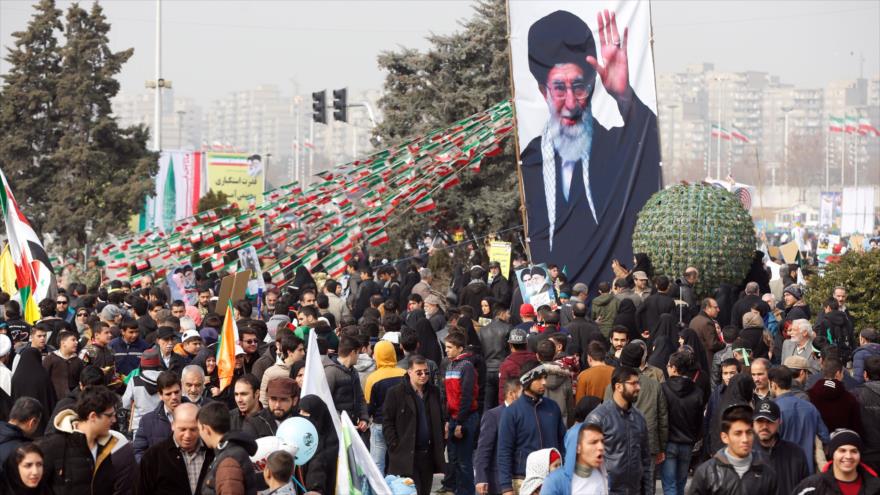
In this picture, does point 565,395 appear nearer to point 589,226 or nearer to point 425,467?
point 425,467

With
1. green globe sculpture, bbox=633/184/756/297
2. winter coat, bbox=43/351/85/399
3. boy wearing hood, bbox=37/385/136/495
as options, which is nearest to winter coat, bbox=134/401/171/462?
boy wearing hood, bbox=37/385/136/495

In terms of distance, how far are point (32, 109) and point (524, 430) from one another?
22.5m

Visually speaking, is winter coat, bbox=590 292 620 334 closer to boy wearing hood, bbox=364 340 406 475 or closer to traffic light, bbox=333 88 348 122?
boy wearing hood, bbox=364 340 406 475

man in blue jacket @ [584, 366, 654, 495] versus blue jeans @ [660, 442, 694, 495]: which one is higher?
man in blue jacket @ [584, 366, 654, 495]

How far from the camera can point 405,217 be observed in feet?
96.9

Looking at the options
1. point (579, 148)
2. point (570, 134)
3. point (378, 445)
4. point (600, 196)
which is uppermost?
point (570, 134)

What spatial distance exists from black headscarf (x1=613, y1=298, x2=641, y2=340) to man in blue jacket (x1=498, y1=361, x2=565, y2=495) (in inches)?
223

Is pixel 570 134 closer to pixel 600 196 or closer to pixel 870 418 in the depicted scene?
pixel 600 196

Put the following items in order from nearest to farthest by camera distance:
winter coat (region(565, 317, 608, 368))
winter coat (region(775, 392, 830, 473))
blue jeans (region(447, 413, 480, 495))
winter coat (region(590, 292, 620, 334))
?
winter coat (region(775, 392, 830, 473)) → blue jeans (region(447, 413, 480, 495)) → winter coat (region(565, 317, 608, 368)) → winter coat (region(590, 292, 620, 334))

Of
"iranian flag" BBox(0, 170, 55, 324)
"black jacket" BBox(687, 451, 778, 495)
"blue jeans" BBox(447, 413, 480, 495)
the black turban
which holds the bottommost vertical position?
"blue jeans" BBox(447, 413, 480, 495)

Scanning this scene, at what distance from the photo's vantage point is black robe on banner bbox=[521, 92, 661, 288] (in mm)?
22719

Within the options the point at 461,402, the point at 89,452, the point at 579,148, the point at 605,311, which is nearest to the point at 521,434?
the point at 461,402

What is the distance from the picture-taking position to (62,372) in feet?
36.6

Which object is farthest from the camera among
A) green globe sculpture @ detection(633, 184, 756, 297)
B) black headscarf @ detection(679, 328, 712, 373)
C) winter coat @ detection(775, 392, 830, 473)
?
green globe sculpture @ detection(633, 184, 756, 297)
